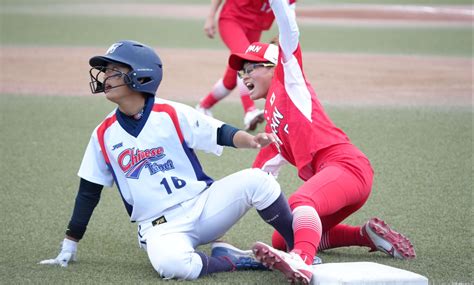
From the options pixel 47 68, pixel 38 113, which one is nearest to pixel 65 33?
pixel 47 68

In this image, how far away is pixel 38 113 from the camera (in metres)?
9.00

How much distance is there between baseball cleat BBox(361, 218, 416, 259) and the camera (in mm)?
4512

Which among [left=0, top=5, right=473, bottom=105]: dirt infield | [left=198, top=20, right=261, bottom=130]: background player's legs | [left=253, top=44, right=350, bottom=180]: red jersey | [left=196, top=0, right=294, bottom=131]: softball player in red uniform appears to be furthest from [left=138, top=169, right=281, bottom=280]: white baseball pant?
[left=0, top=5, right=473, bottom=105]: dirt infield

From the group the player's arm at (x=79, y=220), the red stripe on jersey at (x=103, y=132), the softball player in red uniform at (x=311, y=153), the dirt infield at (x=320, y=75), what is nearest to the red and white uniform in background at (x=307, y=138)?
the softball player in red uniform at (x=311, y=153)

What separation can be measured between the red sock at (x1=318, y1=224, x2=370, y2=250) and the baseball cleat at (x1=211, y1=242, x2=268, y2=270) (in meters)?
0.49

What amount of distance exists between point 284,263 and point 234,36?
4.45 metres

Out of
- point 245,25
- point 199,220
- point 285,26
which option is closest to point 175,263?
point 199,220

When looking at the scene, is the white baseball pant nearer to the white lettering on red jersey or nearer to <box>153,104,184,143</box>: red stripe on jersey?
<box>153,104,184,143</box>: red stripe on jersey

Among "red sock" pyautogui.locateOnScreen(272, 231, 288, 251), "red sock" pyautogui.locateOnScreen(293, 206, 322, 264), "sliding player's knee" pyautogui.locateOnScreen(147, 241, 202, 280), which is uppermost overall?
"red sock" pyautogui.locateOnScreen(293, 206, 322, 264)

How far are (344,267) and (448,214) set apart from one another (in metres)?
1.67

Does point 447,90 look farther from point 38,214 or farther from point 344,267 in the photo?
point 344,267

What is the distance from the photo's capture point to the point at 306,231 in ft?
13.3

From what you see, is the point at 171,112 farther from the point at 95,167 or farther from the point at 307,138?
the point at 307,138

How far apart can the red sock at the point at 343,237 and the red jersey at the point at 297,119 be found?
331 millimetres
